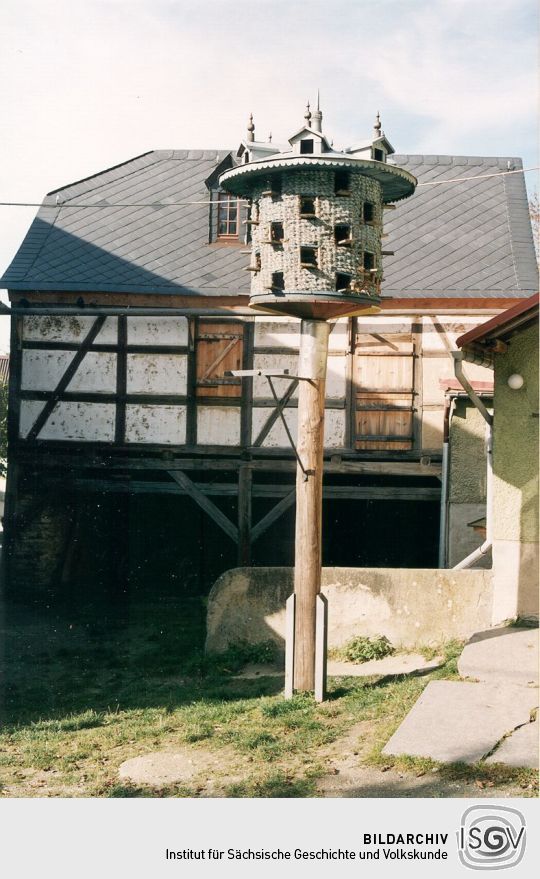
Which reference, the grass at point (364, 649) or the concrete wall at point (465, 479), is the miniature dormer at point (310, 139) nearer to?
the grass at point (364, 649)

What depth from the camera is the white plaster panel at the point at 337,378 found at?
47.6 feet

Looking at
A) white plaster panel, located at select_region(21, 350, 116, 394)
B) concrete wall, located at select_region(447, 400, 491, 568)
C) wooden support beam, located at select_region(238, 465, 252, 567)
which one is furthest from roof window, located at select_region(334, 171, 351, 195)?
white plaster panel, located at select_region(21, 350, 116, 394)

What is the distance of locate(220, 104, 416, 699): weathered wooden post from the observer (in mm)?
8734

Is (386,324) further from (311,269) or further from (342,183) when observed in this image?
(311,269)

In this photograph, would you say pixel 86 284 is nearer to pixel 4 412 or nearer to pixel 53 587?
pixel 53 587

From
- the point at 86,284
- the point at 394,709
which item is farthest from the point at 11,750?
the point at 86,284

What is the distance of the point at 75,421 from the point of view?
49.0 ft

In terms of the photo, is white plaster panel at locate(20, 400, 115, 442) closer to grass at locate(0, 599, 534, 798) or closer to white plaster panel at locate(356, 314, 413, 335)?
grass at locate(0, 599, 534, 798)

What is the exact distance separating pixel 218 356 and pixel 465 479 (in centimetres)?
400

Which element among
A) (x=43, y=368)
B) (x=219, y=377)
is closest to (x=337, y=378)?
(x=219, y=377)

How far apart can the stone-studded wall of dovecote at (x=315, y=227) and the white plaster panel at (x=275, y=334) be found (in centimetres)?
564

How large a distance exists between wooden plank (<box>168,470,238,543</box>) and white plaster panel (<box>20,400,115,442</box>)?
1151mm

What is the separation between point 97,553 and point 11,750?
27.6 feet
